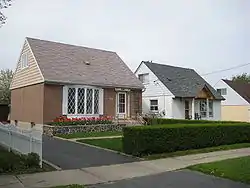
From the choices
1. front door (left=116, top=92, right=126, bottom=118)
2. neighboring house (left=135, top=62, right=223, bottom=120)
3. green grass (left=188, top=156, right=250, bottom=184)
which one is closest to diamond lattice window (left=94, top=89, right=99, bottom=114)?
front door (left=116, top=92, right=126, bottom=118)

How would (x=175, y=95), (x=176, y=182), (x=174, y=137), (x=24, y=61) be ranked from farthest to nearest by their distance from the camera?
1. (x=175, y=95)
2. (x=24, y=61)
3. (x=174, y=137)
4. (x=176, y=182)

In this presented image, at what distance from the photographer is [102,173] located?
921 centimetres

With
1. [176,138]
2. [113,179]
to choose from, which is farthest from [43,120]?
[113,179]

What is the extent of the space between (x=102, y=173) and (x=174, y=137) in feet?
16.3

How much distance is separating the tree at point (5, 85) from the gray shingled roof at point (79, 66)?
755 inches

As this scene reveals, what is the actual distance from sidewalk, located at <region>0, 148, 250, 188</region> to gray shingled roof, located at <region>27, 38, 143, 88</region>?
14.2 m

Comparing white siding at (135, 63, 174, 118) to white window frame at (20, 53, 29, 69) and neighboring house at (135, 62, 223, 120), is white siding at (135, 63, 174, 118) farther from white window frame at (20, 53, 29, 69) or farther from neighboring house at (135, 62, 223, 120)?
white window frame at (20, 53, 29, 69)

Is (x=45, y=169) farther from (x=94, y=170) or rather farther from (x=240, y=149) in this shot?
(x=240, y=149)

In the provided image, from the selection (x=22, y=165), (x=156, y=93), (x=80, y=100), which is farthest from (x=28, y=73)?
(x=22, y=165)

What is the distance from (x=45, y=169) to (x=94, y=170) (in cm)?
145

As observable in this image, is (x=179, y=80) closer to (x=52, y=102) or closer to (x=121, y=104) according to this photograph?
(x=121, y=104)

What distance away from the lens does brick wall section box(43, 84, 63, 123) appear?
76.8 ft

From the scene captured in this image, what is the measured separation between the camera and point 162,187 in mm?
7688

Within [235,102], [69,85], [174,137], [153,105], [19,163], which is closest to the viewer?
[19,163]
